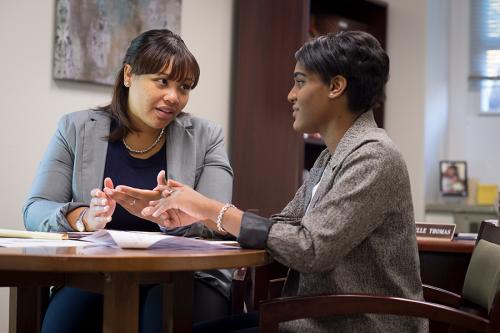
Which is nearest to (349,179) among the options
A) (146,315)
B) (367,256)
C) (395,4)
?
(367,256)

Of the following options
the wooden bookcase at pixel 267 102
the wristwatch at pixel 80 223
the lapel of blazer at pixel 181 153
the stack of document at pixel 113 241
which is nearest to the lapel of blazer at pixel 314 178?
A: the stack of document at pixel 113 241

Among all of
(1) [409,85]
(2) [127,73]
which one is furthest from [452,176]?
(2) [127,73]

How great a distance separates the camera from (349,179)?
159 centimetres

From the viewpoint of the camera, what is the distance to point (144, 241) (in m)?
1.48

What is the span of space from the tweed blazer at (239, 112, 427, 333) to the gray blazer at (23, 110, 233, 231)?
31.0 inches

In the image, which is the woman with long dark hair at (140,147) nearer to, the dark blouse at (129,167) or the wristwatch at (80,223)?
the dark blouse at (129,167)

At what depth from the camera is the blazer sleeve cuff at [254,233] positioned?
1.58 meters

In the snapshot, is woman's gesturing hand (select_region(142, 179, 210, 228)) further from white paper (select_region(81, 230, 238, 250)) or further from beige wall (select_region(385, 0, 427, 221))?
beige wall (select_region(385, 0, 427, 221))

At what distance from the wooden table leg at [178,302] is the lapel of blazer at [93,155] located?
70 cm

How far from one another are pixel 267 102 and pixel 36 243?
97.1 inches

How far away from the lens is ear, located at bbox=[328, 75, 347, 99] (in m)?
1.79

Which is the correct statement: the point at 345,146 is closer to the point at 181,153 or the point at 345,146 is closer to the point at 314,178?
the point at 314,178

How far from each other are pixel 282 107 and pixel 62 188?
182cm

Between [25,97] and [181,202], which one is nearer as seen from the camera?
[181,202]
